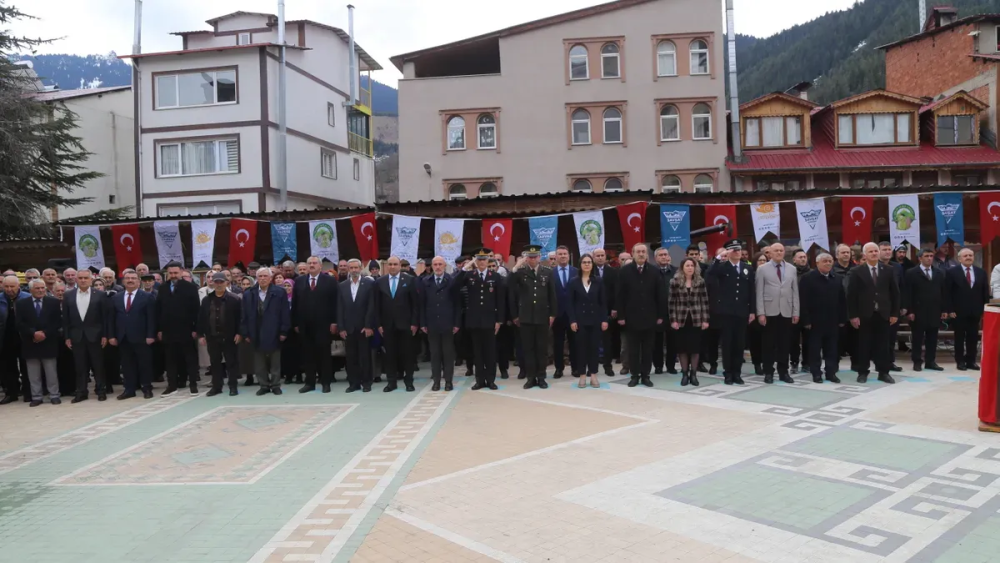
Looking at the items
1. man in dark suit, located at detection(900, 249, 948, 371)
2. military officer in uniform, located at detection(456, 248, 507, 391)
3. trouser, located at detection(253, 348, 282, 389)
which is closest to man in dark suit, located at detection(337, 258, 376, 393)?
trouser, located at detection(253, 348, 282, 389)

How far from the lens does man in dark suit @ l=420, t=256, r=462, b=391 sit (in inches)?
413

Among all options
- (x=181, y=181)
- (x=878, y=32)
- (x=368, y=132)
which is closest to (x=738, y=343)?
(x=181, y=181)

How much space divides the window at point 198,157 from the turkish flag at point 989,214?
87.9 feet

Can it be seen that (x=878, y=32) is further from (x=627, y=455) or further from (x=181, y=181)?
(x=627, y=455)

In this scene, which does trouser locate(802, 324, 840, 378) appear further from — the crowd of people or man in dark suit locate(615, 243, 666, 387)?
man in dark suit locate(615, 243, 666, 387)

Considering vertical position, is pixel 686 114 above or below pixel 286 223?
above

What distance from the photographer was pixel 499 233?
13781 millimetres

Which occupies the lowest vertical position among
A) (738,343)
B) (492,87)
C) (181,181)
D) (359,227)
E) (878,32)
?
(738,343)

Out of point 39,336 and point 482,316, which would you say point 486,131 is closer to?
point 482,316

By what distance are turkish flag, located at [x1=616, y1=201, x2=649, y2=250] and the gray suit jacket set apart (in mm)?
3277

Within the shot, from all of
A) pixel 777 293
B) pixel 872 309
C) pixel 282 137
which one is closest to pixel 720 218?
pixel 777 293

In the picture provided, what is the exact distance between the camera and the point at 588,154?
96.4 feet

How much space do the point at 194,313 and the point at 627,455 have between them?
24.0 feet

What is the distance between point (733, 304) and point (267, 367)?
680 cm
